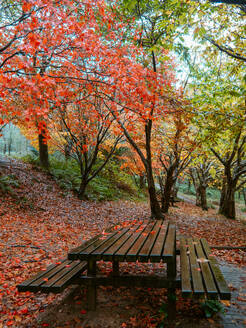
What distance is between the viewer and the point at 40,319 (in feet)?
10.8

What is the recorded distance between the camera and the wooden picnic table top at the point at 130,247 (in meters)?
2.91

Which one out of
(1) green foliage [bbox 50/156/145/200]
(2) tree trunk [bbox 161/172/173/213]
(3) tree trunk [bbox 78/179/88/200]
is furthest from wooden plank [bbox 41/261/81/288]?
(1) green foliage [bbox 50/156/145/200]

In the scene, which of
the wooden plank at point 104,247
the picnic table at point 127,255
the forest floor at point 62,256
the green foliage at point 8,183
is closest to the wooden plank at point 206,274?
the picnic table at point 127,255

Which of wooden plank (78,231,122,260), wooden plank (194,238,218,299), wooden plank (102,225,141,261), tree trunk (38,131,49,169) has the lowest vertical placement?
wooden plank (194,238,218,299)

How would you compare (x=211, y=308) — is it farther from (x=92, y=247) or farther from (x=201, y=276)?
(x=92, y=247)

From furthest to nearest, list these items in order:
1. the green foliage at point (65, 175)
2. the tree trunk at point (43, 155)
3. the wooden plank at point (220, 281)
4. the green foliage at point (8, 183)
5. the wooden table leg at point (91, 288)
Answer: the tree trunk at point (43, 155) → the green foliage at point (65, 175) → the green foliage at point (8, 183) → the wooden table leg at point (91, 288) → the wooden plank at point (220, 281)

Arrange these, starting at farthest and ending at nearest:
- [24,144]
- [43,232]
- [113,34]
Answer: [24,144] < [113,34] < [43,232]

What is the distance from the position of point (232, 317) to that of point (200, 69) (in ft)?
35.8

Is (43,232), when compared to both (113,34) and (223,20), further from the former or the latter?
(223,20)

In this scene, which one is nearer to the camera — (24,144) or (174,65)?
(174,65)

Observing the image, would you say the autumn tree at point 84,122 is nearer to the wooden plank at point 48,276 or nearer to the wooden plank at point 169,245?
the wooden plank at point 169,245

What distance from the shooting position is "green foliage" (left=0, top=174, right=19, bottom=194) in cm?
1011

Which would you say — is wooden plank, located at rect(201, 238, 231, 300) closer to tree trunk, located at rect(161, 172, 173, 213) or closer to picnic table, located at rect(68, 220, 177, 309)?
picnic table, located at rect(68, 220, 177, 309)

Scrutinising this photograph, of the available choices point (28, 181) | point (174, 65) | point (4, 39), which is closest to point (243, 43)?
point (174, 65)
